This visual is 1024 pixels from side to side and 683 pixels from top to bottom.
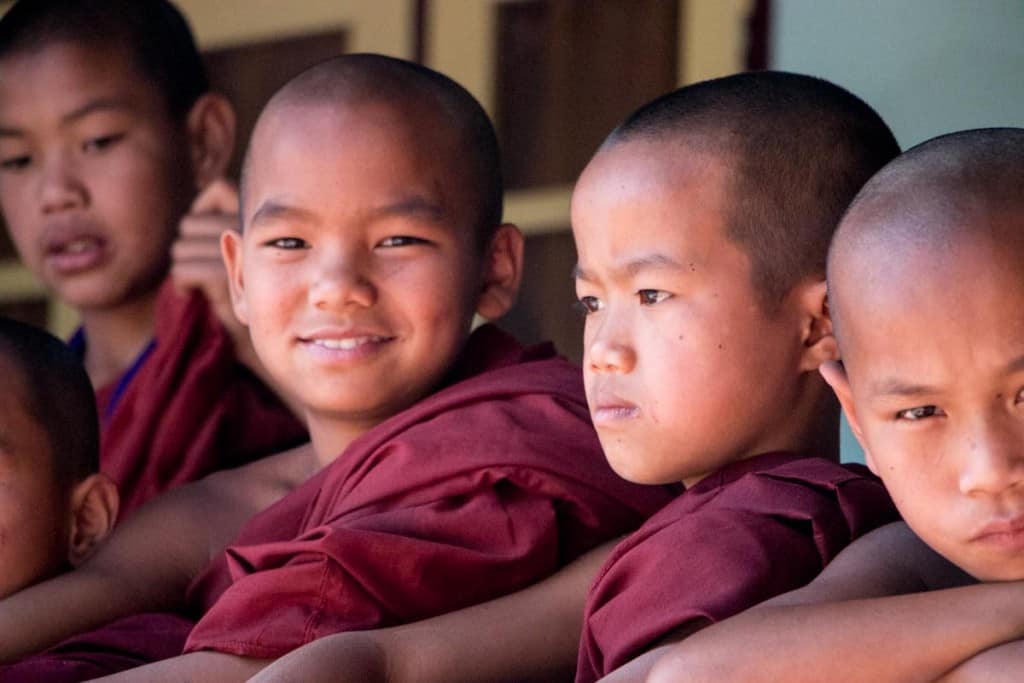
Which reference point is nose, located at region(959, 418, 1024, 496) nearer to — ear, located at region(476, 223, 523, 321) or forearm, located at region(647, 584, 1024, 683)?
forearm, located at region(647, 584, 1024, 683)

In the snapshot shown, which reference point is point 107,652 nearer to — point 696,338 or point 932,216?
point 696,338

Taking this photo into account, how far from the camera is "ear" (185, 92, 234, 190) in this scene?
363 cm

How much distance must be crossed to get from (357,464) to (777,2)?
4.56ft

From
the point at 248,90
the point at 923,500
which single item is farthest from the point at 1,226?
the point at 923,500

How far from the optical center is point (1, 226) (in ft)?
15.9

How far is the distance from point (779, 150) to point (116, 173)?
1.61m

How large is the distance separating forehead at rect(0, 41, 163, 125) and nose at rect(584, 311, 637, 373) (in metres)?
1.62

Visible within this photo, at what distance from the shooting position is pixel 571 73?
3.88 meters

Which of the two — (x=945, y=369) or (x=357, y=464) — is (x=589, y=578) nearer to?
(x=357, y=464)

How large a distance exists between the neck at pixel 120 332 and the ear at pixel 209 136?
10.2 inches

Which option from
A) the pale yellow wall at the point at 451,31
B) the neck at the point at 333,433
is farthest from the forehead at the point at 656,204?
the pale yellow wall at the point at 451,31

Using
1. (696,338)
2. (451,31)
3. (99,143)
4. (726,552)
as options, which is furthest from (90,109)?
(726,552)

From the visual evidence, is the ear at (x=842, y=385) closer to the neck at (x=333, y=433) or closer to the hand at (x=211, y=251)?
the neck at (x=333, y=433)

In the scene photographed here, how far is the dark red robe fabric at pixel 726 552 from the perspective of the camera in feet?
6.35
